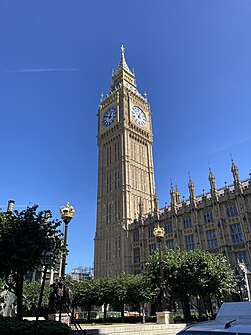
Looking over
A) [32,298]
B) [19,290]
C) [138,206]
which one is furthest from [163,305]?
[138,206]

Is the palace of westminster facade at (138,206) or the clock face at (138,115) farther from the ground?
the clock face at (138,115)

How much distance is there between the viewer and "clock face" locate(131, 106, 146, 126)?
75562mm

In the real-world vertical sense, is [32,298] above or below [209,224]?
below

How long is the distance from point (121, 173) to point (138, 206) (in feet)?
28.1

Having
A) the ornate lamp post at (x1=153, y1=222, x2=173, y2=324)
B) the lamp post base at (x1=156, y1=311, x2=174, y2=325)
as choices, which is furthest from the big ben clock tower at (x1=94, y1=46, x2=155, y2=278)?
the lamp post base at (x1=156, y1=311, x2=174, y2=325)

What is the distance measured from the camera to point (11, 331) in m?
12.9

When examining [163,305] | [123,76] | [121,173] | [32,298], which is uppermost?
[123,76]

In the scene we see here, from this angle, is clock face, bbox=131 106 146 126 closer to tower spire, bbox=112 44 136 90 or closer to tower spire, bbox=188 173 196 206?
tower spire, bbox=112 44 136 90

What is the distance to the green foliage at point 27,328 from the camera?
12891 mm

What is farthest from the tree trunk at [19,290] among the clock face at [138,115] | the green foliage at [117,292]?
the clock face at [138,115]

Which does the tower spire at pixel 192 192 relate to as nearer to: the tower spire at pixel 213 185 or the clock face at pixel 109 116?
the tower spire at pixel 213 185

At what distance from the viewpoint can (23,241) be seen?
18469 mm

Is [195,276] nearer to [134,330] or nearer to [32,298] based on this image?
[134,330]

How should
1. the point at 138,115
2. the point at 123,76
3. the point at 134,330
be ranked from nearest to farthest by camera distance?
the point at 134,330 → the point at 138,115 → the point at 123,76
